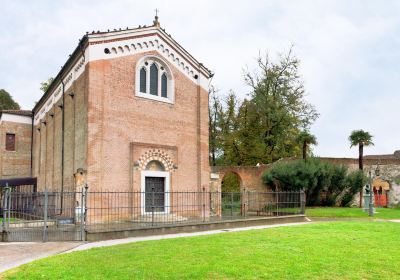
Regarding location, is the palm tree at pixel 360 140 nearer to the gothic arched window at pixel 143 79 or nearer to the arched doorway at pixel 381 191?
the arched doorway at pixel 381 191

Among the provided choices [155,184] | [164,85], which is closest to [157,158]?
[155,184]

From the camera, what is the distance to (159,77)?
21172 millimetres

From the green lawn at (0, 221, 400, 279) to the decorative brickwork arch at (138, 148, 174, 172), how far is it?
829cm

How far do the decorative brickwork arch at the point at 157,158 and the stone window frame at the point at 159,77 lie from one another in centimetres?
263

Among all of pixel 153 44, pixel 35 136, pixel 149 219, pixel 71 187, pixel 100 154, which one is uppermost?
pixel 153 44

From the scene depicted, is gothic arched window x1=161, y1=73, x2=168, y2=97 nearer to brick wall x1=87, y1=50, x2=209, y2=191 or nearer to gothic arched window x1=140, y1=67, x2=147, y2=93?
brick wall x1=87, y1=50, x2=209, y2=191

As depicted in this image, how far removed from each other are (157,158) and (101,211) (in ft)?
13.7

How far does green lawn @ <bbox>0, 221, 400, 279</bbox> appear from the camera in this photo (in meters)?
7.82

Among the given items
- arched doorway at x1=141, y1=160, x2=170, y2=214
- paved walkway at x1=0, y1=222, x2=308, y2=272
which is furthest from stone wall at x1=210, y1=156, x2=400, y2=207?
paved walkway at x1=0, y1=222, x2=308, y2=272

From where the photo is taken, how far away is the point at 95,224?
54.9 ft

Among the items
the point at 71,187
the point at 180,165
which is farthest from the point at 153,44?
the point at 71,187

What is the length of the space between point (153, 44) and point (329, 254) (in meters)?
14.4

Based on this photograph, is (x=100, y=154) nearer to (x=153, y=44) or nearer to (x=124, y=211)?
(x=124, y=211)

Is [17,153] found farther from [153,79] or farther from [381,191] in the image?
[381,191]
